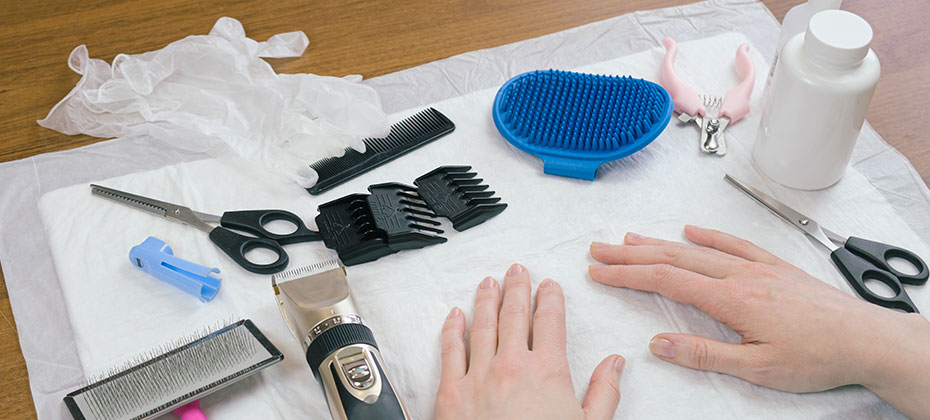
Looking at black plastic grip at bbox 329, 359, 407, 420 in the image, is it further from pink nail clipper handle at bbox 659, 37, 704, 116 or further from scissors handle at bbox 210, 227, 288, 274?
pink nail clipper handle at bbox 659, 37, 704, 116

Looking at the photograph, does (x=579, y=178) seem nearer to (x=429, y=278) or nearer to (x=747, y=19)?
(x=429, y=278)

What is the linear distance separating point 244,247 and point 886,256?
738 mm

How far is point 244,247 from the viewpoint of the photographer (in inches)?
35.8

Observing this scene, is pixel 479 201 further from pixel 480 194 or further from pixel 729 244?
pixel 729 244

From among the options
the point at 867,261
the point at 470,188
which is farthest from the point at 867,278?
the point at 470,188

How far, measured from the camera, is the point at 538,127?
40.1 inches

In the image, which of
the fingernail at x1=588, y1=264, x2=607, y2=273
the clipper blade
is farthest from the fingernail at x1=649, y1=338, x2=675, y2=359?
the clipper blade

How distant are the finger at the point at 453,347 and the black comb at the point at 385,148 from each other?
0.86 feet

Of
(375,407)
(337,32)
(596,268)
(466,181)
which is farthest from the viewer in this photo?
(337,32)

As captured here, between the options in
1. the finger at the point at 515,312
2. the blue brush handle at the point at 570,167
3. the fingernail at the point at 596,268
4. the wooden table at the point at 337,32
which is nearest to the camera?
the finger at the point at 515,312

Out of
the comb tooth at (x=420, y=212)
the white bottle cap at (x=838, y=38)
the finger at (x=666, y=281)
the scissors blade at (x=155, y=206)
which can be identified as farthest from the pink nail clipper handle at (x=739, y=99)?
the scissors blade at (x=155, y=206)

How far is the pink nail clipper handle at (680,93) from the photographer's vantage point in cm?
108

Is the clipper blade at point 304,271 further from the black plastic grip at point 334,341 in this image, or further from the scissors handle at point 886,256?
the scissors handle at point 886,256

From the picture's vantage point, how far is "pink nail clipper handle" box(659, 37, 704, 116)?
108cm
